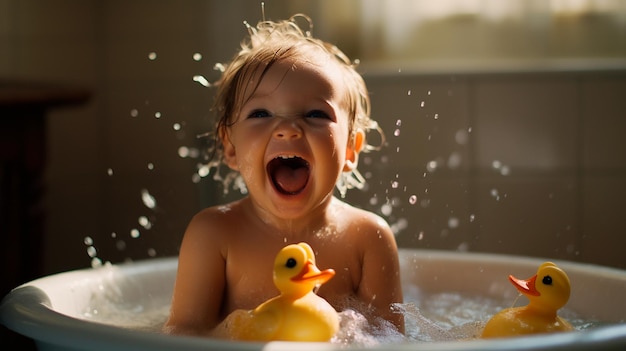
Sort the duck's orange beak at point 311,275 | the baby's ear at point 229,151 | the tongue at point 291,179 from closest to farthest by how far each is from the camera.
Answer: the duck's orange beak at point 311,275 < the tongue at point 291,179 < the baby's ear at point 229,151

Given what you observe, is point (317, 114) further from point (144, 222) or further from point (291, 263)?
point (144, 222)

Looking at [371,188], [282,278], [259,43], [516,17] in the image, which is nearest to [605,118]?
[516,17]

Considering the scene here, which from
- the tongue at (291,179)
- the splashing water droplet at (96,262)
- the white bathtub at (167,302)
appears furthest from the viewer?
the splashing water droplet at (96,262)

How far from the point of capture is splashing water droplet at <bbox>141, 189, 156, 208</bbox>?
2.47 meters

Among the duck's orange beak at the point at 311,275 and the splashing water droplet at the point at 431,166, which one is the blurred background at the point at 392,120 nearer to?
the splashing water droplet at the point at 431,166

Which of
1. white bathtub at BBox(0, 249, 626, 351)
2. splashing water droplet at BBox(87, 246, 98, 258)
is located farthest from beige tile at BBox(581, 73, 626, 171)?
splashing water droplet at BBox(87, 246, 98, 258)

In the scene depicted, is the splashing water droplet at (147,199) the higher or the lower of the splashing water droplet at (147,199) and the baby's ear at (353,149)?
the lower

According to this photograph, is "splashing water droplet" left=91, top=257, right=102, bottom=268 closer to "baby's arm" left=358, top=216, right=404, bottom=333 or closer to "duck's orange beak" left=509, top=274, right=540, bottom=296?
"baby's arm" left=358, top=216, right=404, bottom=333

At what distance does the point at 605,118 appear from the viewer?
7.12ft

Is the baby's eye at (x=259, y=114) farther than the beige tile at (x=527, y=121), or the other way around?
the beige tile at (x=527, y=121)

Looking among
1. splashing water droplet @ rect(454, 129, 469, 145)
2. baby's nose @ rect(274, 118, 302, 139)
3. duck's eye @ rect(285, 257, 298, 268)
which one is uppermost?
baby's nose @ rect(274, 118, 302, 139)

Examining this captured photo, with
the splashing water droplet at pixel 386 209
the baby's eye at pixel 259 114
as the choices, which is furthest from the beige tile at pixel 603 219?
the baby's eye at pixel 259 114

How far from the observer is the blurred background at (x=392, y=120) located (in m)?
2.17

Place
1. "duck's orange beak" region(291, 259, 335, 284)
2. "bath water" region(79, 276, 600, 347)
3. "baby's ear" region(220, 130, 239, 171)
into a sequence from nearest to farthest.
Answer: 1. "duck's orange beak" region(291, 259, 335, 284)
2. "bath water" region(79, 276, 600, 347)
3. "baby's ear" region(220, 130, 239, 171)
